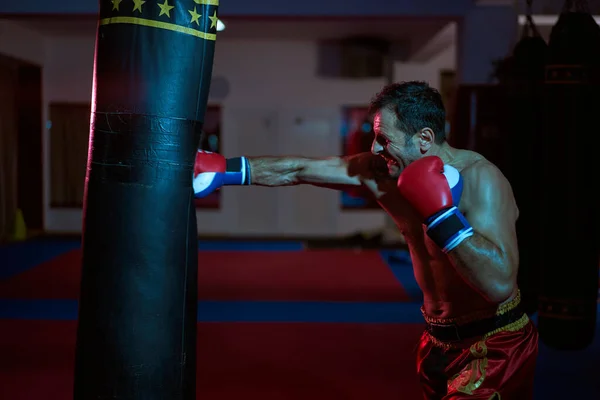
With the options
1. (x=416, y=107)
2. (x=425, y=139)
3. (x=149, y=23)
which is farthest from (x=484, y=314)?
(x=149, y=23)

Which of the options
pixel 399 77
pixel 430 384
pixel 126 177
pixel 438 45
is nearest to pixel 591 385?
pixel 430 384

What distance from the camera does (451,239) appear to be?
1.73m

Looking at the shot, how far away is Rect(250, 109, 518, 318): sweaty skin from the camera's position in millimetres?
1793

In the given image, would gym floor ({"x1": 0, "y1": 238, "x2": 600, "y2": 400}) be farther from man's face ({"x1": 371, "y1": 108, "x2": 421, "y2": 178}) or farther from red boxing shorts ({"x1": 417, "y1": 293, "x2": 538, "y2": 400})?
man's face ({"x1": 371, "y1": 108, "x2": 421, "y2": 178})

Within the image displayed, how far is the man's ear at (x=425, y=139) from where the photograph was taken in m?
2.06

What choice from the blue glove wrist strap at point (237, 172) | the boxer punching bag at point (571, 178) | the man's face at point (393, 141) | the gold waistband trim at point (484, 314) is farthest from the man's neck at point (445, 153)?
the boxer punching bag at point (571, 178)

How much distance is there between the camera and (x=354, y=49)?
10.8m

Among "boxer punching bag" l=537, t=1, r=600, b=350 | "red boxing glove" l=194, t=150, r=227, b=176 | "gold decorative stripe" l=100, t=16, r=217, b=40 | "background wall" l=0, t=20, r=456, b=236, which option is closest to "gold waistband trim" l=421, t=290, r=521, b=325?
"red boxing glove" l=194, t=150, r=227, b=176

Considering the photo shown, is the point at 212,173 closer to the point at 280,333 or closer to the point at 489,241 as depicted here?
the point at 489,241

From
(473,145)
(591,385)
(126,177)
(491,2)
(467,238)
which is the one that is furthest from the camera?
(491,2)

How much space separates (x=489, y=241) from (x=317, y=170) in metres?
0.89

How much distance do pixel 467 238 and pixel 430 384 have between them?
0.76 m

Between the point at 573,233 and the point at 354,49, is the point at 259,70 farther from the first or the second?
the point at 573,233

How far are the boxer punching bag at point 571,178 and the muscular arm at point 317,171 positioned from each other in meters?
2.21
